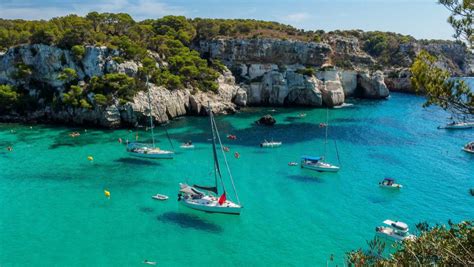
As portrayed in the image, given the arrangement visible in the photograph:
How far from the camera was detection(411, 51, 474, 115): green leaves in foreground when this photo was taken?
18250 mm

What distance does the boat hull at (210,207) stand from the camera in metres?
37.9

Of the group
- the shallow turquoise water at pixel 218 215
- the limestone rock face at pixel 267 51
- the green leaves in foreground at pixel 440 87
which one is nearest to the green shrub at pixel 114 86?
the shallow turquoise water at pixel 218 215

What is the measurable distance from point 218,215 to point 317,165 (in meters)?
17.5

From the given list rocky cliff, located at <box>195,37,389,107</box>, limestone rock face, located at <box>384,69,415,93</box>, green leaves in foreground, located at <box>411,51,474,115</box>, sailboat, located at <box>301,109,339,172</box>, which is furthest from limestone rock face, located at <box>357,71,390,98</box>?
green leaves in foreground, located at <box>411,51,474,115</box>

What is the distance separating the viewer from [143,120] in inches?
2815

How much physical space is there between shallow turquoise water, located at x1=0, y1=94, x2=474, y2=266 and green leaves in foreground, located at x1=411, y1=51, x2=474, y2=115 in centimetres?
1644

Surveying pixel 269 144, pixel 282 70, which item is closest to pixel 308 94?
pixel 282 70

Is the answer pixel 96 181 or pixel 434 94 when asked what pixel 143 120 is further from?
pixel 434 94

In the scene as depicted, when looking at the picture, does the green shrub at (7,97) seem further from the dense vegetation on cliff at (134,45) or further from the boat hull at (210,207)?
the boat hull at (210,207)

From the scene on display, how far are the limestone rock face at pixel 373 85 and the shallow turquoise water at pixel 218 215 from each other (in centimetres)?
3408

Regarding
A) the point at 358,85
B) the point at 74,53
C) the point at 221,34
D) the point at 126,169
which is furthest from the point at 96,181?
the point at 358,85

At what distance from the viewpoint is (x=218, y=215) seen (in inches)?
1517

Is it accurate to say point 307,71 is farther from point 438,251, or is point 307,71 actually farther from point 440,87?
point 438,251

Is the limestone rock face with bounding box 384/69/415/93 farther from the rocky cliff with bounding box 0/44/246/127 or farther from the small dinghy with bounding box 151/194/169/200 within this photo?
the small dinghy with bounding box 151/194/169/200
